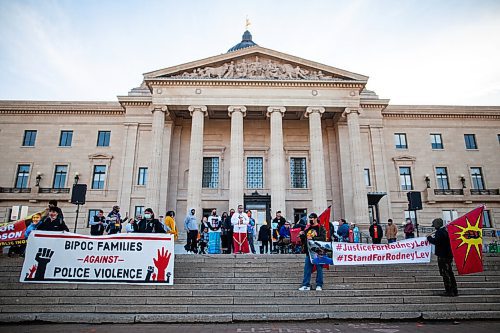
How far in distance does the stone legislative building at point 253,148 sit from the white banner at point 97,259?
15.7 metres

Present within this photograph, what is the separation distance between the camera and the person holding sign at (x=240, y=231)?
1548 centimetres

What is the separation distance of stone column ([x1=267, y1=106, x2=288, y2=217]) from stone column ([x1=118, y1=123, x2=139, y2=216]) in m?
12.9

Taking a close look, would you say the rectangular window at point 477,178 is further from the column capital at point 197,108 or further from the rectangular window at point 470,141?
the column capital at point 197,108

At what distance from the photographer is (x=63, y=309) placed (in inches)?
349

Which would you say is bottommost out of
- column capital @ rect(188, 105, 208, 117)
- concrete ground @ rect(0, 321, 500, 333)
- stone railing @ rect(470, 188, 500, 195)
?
concrete ground @ rect(0, 321, 500, 333)

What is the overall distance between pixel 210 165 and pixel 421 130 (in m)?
21.8

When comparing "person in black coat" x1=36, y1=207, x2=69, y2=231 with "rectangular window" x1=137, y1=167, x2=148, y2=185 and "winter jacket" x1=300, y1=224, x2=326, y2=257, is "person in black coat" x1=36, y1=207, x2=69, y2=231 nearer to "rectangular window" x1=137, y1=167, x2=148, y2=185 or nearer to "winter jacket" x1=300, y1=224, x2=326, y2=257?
"winter jacket" x1=300, y1=224, x2=326, y2=257

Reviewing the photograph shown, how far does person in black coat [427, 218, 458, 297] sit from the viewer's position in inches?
383

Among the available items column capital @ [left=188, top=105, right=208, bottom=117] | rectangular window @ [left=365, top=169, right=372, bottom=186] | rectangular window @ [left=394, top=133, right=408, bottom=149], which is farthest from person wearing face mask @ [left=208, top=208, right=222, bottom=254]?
rectangular window @ [left=394, top=133, right=408, bottom=149]

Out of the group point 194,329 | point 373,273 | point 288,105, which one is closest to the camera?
point 194,329

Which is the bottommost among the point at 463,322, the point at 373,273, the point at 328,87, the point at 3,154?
the point at 463,322

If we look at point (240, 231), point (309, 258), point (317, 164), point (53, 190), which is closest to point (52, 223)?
point (240, 231)

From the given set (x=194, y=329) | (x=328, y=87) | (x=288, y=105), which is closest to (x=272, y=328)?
(x=194, y=329)

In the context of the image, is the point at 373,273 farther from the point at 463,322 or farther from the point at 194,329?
the point at 194,329
